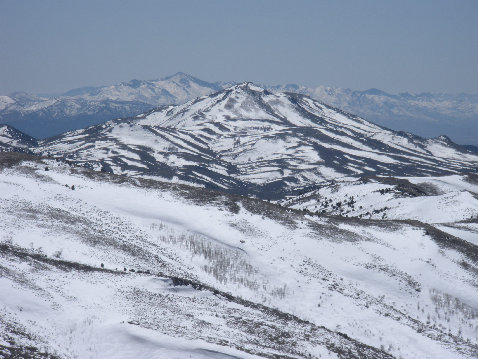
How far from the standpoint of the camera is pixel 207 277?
152 feet

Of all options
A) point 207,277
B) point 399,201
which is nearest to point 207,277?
point 207,277

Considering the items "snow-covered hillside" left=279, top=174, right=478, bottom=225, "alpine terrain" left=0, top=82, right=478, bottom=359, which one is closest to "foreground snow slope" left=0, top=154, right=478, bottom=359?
"alpine terrain" left=0, top=82, right=478, bottom=359

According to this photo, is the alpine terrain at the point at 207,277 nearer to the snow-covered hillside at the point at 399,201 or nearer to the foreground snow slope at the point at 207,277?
the foreground snow slope at the point at 207,277

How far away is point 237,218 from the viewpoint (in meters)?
63.8

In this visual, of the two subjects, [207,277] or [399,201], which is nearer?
[207,277]

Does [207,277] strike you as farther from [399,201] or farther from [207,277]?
[399,201]

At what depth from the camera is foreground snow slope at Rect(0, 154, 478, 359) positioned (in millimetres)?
28828

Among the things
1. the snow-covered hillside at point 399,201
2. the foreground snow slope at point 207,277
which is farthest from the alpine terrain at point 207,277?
the snow-covered hillside at point 399,201

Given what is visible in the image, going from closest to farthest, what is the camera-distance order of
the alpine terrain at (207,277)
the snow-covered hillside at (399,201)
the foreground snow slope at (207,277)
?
the alpine terrain at (207,277), the foreground snow slope at (207,277), the snow-covered hillside at (399,201)

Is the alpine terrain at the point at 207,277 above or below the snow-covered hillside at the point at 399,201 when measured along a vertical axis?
below

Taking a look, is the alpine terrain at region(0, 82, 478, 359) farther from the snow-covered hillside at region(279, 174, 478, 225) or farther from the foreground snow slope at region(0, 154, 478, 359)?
the snow-covered hillside at region(279, 174, 478, 225)

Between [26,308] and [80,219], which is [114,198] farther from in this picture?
[26,308]

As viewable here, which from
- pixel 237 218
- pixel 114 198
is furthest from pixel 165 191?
pixel 237 218

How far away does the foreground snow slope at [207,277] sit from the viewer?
28828 millimetres
